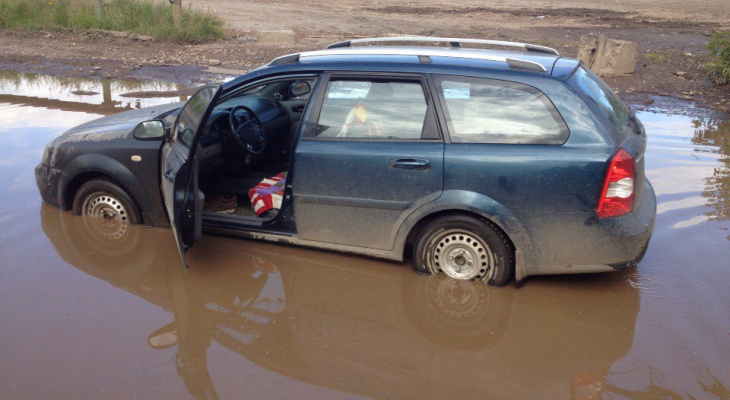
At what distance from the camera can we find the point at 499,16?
2397cm

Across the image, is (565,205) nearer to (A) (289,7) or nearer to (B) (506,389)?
(B) (506,389)

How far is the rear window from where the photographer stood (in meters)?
4.57

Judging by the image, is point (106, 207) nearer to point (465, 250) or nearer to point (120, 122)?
point (120, 122)

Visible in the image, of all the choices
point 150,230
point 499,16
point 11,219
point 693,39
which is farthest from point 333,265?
point 499,16

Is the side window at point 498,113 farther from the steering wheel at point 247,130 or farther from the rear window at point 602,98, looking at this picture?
the steering wheel at point 247,130

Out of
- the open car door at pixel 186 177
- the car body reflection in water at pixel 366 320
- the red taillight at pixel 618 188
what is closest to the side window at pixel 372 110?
the open car door at pixel 186 177

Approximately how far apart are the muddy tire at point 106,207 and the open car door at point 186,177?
66 cm

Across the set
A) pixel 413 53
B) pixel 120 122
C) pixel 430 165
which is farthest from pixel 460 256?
pixel 120 122

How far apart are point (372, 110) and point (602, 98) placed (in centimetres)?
167

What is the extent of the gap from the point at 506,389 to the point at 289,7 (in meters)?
24.2

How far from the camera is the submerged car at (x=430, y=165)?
14.5ft

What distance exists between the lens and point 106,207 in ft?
19.0

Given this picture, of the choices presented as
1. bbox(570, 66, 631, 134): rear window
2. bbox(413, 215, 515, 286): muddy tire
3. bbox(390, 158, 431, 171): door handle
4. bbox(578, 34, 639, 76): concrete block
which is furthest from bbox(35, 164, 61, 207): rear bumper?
bbox(578, 34, 639, 76): concrete block

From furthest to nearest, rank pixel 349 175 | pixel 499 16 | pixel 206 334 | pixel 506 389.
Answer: pixel 499 16 → pixel 349 175 → pixel 206 334 → pixel 506 389
